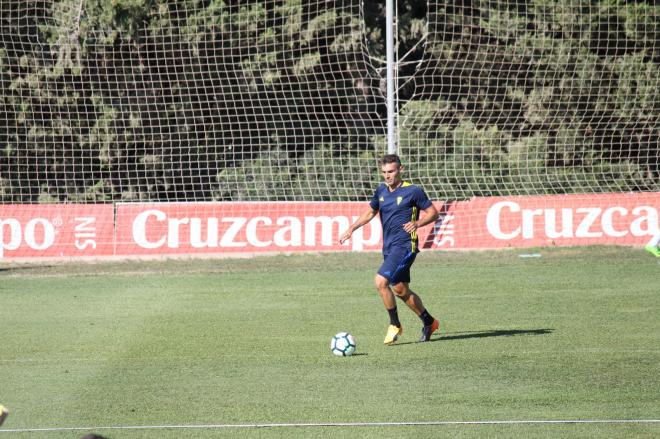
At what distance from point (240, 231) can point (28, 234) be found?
4924 mm

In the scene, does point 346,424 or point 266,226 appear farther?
point 266,226

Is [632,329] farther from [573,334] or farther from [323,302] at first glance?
[323,302]

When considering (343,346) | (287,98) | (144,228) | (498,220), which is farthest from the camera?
(287,98)

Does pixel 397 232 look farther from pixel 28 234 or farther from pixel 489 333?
pixel 28 234

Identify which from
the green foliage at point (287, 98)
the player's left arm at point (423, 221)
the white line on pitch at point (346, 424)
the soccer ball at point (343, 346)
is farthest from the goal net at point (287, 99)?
the white line on pitch at point (346, 424)

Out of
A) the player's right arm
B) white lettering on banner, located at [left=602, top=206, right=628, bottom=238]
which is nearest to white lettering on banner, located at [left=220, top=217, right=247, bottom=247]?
white lettering on banner, located at [left=602, top=206, right=628, bottom=238]

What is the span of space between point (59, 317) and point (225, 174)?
17.9 metres

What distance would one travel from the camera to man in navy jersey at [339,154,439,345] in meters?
11.0

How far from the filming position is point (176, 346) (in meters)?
11.2

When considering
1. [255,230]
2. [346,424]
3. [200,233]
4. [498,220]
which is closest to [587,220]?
[498,220]

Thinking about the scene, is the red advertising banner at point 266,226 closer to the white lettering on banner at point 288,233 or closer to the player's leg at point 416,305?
the white lettering on banner at point 288,233

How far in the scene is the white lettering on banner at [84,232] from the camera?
23.5 metres

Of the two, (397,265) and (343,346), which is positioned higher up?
(397,265)

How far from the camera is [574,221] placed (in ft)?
75.7
